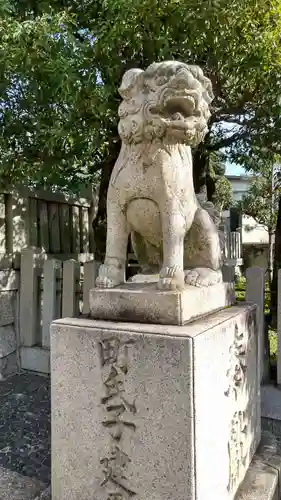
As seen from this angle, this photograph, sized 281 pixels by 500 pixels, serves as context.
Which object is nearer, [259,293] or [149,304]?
[149,304]

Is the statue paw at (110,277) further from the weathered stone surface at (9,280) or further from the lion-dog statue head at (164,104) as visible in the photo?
the weathered stone surface at (9,280)

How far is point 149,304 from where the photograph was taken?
2.04 meters

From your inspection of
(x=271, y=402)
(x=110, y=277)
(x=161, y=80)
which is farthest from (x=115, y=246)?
(x=271, y=402)

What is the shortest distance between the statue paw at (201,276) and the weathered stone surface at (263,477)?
1238mm

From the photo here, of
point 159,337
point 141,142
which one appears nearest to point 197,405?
point 159,337

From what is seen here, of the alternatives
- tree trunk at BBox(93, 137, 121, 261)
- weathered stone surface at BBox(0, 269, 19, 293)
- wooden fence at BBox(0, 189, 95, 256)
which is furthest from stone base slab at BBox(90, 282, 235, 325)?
tree trunk at BBox(93, 137, 121, 261)

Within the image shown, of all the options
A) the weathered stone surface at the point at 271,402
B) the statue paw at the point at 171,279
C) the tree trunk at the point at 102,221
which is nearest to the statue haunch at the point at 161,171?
the statue paw at the point at 171,279

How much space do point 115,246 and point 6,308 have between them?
2810 mm

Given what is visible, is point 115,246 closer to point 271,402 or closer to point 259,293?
point 259,293

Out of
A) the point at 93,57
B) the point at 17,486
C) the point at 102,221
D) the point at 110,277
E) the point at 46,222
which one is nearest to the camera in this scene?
the point at 110,277

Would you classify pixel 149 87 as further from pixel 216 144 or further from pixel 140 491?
pixel 216 144

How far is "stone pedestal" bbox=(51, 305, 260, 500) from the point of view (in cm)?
183

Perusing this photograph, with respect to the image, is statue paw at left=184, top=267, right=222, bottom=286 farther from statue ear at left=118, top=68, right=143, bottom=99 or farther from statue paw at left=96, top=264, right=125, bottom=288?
statue ear at left=118, top=68, right=143, bottom=99

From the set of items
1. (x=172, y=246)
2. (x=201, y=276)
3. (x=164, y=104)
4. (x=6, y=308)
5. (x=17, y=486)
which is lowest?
(x=17, y=486)
